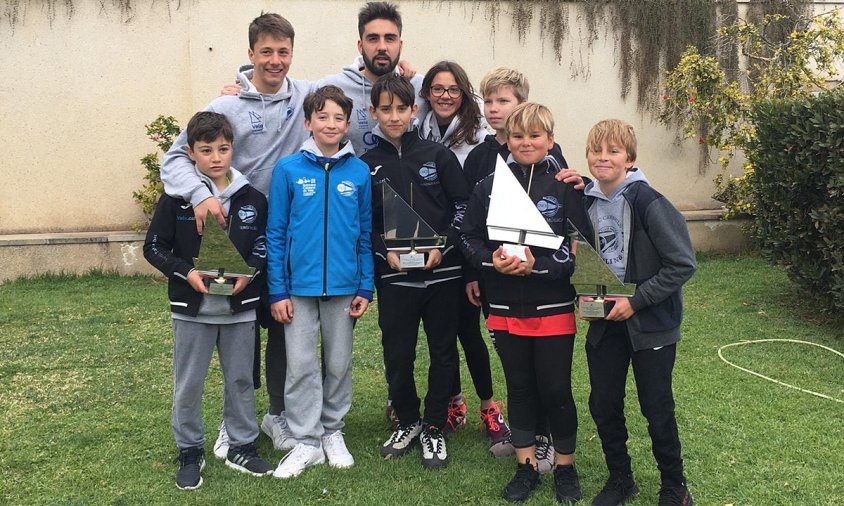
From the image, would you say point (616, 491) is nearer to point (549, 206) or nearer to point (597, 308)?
point (597, 308)

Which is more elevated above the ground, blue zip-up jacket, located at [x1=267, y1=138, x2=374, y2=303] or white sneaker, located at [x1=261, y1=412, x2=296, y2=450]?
blue zip-up jacket, located at [x1=267, y1=138, x2=374, y2=303]

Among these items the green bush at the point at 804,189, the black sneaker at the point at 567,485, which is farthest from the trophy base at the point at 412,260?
the green bush at the point at 804,189

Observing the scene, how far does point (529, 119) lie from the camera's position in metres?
3.45

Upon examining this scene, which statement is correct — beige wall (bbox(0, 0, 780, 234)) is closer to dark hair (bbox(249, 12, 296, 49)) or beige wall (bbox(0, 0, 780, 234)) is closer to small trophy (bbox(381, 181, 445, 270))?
dark hair (bbox(249, 12, 296, 49))

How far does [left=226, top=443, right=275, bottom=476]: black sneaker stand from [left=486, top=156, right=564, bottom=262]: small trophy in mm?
1572

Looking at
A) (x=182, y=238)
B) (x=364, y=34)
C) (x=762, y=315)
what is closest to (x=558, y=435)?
(x=182, y=238)

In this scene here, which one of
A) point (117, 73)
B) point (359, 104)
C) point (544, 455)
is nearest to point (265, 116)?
point (359, 104)

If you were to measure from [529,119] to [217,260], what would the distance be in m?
1.49

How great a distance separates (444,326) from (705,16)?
746cm

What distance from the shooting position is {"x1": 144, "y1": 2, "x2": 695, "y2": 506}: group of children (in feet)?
10.9

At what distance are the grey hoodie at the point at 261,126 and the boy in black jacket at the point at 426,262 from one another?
1.37 feet

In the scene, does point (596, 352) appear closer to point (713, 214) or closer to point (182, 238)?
point (182, 238)

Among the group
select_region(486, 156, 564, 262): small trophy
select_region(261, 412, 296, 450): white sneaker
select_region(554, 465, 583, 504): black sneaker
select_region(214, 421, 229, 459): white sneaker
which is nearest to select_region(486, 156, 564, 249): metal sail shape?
select_region(486, 156, 564, 262): small trophy

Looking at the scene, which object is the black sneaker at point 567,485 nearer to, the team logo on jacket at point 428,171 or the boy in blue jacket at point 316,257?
the boy in blue jacket at point 316,257
